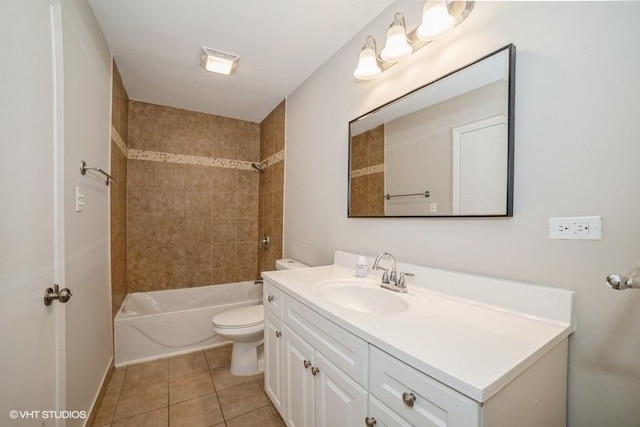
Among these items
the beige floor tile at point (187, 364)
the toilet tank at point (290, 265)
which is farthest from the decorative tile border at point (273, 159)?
the beige floor tile at point (187, 364)

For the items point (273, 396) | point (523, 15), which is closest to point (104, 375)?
point (273, 396)

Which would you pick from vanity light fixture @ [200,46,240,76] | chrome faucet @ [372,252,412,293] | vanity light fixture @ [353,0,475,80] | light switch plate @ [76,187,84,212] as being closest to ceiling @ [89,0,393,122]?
vanity light fixture @ [200,46,240,76]

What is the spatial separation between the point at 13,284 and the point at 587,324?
1749 mm

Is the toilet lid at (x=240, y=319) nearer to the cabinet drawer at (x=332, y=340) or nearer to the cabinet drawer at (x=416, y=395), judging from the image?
the cabinet drawer at (x=332, y=340)

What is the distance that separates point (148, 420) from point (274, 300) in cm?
104

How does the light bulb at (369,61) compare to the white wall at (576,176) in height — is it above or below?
above

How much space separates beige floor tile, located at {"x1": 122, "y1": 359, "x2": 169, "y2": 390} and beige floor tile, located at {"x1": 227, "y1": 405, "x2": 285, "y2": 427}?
763 mm

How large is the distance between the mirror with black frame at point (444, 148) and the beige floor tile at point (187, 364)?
179 centimetres

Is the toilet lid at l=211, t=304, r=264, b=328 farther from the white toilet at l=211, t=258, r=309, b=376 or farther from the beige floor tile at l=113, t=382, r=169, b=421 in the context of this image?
the beige floor tile at l=113, t=382, r=169, b=421

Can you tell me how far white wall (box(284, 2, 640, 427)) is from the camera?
2.44 ft

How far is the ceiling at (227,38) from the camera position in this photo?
1490mm

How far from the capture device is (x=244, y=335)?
1904mm

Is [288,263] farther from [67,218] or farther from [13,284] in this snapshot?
[13,284]

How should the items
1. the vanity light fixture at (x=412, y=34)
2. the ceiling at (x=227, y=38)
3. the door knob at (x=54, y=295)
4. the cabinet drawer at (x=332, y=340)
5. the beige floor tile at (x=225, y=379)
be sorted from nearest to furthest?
the cabinet drawer at (x=332, y=340)
the door knob at (x=54, y=295)
the vanity light fixture at (x=412, y=34)
the ceiling at (x=227, y=38)
the beige floor tile at (x=225, y=379)
